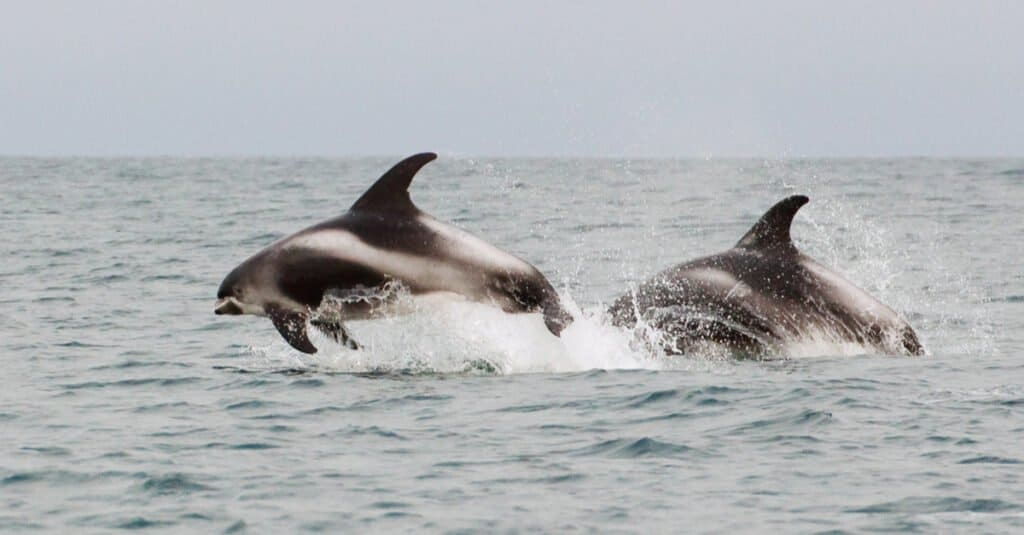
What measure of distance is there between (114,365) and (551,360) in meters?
3.89

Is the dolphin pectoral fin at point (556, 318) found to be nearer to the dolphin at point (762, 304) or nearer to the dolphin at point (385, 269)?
the dolphin at point (385, 269)

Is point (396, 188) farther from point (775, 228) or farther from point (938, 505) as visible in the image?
point (938, 505)

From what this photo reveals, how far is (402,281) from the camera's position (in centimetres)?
1280

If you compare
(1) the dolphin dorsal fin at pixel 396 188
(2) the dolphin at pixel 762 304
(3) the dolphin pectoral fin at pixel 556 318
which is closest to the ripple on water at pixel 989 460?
(3) the dolphin pectoral fin at pixel 556 318

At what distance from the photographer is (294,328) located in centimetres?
1288

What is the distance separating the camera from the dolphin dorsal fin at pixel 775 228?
1422cm

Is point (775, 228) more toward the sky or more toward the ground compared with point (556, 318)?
more toward the sky

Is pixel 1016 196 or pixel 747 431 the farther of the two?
pixel 1016 196

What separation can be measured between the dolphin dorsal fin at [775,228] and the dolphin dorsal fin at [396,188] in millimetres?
3263

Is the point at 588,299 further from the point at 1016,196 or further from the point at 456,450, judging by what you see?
the point at 1016,196

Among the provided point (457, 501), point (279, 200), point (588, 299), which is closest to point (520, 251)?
point (588, 299)

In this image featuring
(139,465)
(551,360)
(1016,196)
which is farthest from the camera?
(1016,196)

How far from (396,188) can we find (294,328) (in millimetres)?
1399

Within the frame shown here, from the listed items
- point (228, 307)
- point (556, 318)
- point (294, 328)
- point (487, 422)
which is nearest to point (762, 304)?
point (556, 318)
